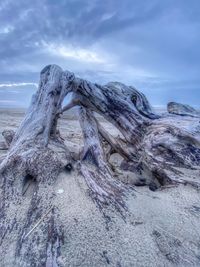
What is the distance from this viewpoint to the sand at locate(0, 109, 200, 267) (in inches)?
76.4

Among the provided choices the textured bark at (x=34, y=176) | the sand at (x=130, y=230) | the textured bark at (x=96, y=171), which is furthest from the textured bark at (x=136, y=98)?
the sand at (x=130, y=230)

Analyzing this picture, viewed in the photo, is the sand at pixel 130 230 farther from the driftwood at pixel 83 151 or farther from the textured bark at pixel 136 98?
the textured bark at pixel 136 98

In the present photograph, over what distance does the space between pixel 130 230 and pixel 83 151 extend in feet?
5.69

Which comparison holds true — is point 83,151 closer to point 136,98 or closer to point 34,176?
point 34,176

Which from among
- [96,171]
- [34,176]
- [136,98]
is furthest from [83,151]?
[136,98]

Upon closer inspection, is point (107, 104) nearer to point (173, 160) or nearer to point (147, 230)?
point (173, 160)

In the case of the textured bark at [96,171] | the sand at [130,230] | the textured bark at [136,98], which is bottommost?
the sand at [130,230]

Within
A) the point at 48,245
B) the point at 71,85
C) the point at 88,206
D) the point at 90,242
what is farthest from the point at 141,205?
the point at 71,85

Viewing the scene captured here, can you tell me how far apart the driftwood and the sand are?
0.35ft

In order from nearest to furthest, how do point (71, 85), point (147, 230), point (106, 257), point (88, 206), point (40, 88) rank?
point (106, 257) → point (147, 230) → point (88, 206) → point (40, 88) → point (71, 85)

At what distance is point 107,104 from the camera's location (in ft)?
13.3

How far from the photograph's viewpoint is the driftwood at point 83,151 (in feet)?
7.43

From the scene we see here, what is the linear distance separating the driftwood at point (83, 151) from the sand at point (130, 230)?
11 centimetres

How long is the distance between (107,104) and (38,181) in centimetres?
193
